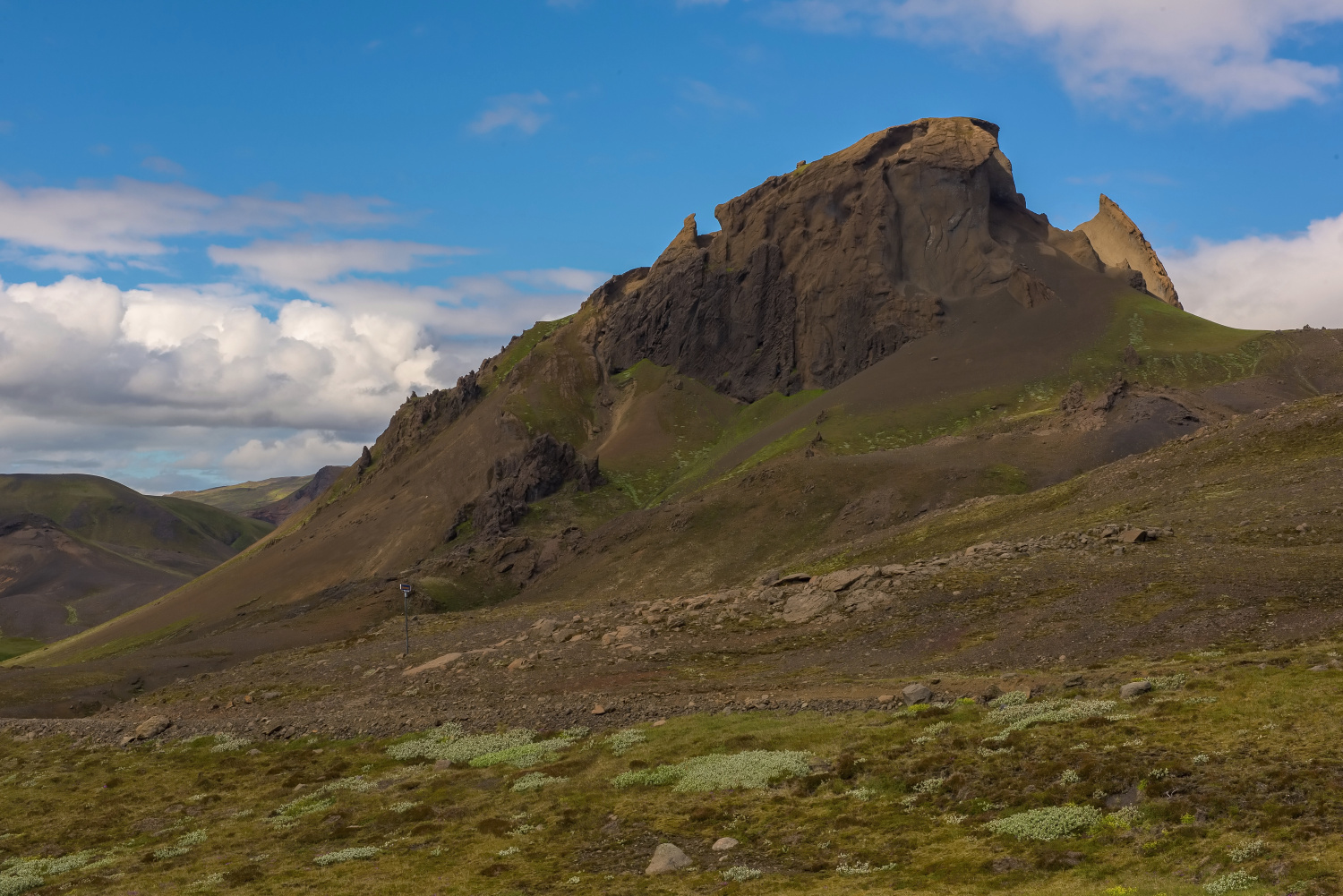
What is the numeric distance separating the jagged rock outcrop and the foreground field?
115m

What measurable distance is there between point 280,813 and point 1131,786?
29462 mm

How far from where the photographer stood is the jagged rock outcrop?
519 ft

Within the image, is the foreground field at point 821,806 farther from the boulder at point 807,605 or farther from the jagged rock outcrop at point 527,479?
the jagged rock outcrop at point 527,479

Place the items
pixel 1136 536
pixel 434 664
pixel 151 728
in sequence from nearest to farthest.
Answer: pixel 1136 536
pixel 151 728
pixel 434 664

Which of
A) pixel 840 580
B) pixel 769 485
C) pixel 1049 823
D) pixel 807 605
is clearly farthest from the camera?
pixel 769 485

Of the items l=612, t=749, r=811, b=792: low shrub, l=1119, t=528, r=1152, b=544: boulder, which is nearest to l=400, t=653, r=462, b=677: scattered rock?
l=612, t=749, r=811, b=792: low shrub

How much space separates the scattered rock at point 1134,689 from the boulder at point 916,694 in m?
7.18

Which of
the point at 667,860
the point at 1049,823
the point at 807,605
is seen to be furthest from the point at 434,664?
the point at 1049,823

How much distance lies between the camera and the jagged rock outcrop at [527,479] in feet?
519

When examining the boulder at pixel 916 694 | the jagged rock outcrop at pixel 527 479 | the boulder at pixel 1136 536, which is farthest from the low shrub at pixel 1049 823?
the jagged rock outcrop at pixel 527 479

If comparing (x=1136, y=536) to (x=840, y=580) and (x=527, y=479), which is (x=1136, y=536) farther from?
(x=527, y=479)

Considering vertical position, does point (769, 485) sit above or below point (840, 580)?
above

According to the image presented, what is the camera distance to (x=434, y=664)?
62500mm

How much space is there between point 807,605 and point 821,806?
31.6 m
